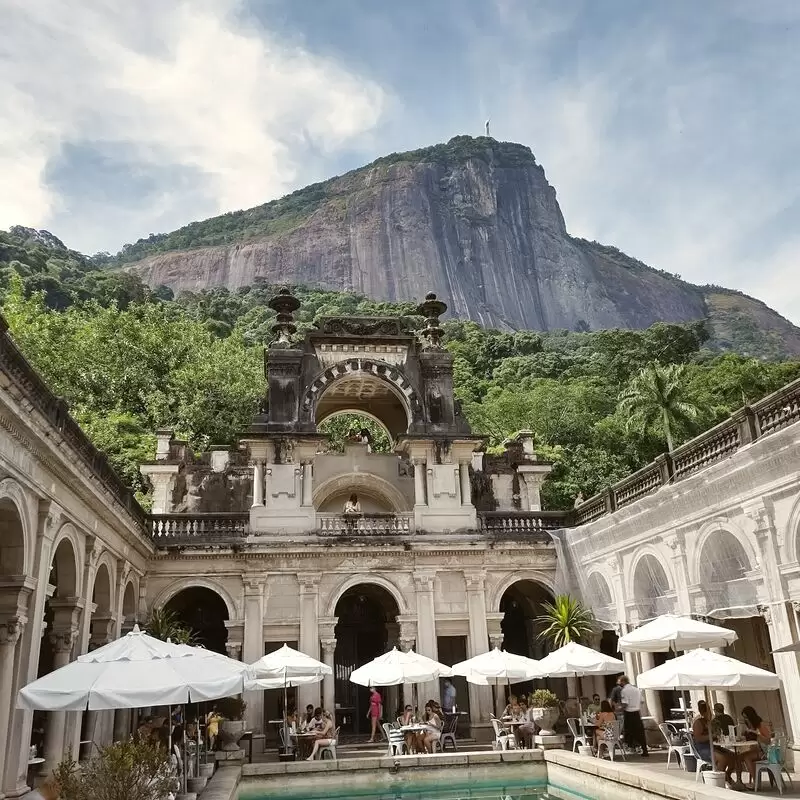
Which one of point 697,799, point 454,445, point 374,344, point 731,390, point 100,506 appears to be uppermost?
point 731,390

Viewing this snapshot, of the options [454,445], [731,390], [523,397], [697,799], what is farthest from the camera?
[523,397]

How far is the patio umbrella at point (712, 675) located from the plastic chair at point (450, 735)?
24.2 ft

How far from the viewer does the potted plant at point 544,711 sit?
1708cm

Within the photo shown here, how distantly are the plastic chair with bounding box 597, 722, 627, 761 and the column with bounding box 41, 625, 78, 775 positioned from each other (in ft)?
32.0

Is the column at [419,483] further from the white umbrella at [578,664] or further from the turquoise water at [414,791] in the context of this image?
the turquoise water at [414,791]

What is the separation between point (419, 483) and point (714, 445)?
10.2 metres

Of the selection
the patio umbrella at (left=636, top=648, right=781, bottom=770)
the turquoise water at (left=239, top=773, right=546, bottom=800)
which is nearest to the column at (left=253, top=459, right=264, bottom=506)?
the turquoise water at (left=239, top=773, right=546, bottom=800)

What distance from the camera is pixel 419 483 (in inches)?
913

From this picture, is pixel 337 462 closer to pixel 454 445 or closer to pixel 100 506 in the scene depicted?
pixel 454 445

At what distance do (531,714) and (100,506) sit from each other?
34.9 feet

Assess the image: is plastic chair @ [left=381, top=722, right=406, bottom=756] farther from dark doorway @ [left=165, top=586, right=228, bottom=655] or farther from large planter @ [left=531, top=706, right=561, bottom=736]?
dark doorway @ [left=165, top=586, right=228, bottom=655]

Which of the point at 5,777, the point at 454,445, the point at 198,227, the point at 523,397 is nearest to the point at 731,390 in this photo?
the point at 523,397

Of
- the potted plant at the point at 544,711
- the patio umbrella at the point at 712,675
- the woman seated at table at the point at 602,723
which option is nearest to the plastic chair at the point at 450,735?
the potted plant at the point at 544,711

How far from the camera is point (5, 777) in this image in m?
10.4
